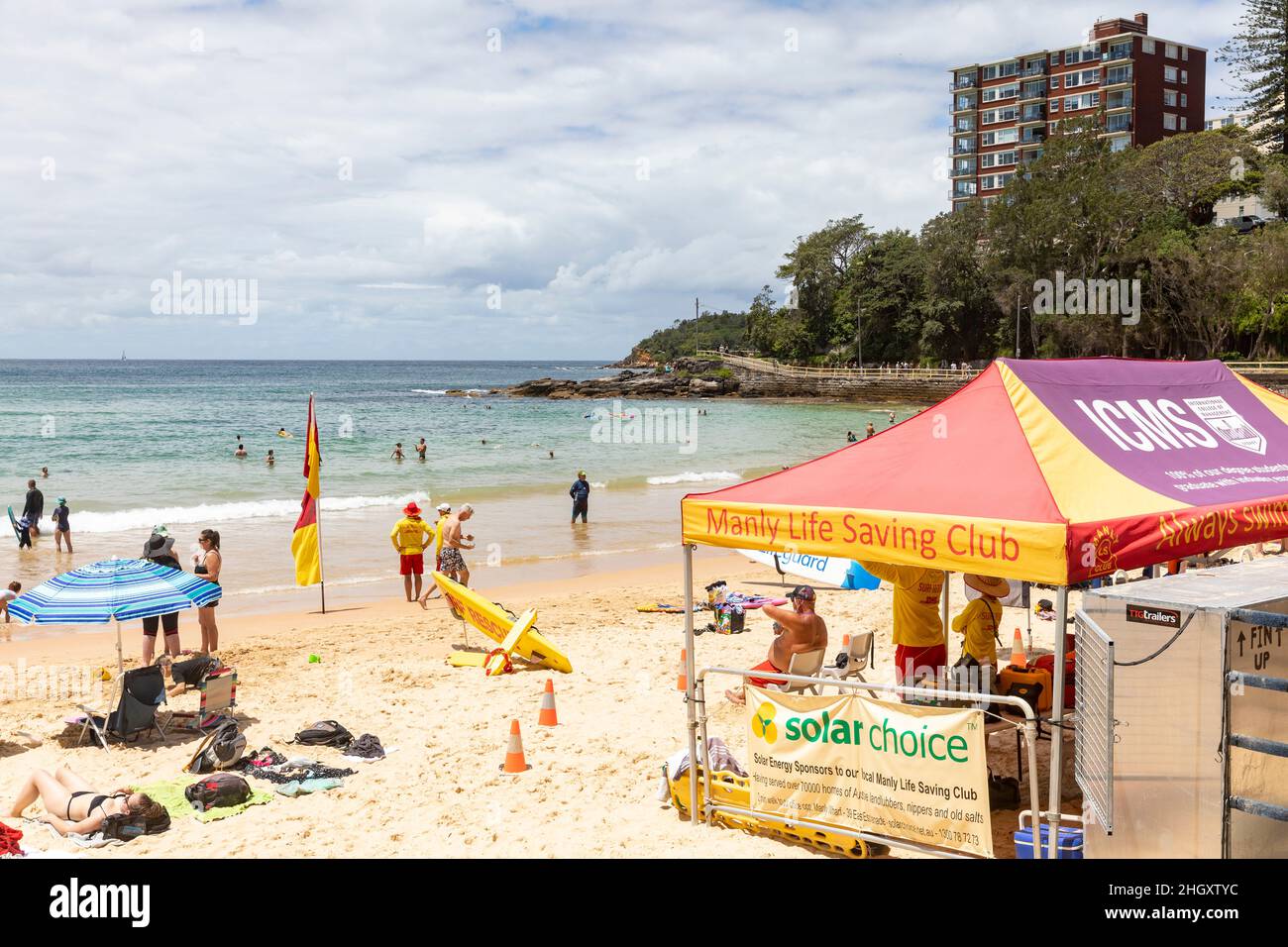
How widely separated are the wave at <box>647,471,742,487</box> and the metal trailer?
98.8 ft

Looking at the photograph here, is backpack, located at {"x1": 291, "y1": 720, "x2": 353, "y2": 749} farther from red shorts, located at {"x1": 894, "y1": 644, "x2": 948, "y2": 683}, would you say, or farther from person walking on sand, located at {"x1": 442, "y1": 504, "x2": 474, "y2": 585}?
person walking on sand, located at {"x1": 442, "y1": 504, "x2": 474, "y2": 585}

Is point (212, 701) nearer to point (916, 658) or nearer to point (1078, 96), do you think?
point (916, 658)

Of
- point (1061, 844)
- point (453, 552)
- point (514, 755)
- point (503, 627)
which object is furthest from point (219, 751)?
point (453, 552)

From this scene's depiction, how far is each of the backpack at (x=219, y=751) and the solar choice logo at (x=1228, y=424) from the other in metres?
7.75

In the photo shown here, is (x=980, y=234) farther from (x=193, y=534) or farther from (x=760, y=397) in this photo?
(x=193, y=534)

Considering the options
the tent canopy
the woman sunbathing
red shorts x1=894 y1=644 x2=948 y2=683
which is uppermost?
the tent canopy

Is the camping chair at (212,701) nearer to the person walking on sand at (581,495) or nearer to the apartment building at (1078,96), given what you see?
the person walking on sand at (581,495)

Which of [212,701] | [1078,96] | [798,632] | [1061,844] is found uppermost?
[1078,96]

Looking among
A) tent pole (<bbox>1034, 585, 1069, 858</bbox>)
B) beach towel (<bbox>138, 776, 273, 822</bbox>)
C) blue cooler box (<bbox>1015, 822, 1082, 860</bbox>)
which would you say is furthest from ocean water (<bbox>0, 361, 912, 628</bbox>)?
tent pole (<bbox>1034, 585, 1069, 858</bbox>)

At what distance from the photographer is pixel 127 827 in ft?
22.6

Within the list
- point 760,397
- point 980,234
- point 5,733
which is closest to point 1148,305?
point 980,234

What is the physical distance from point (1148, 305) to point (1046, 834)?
66961 mm

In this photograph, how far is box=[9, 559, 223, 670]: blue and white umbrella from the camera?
833cm

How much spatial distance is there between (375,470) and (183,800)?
106 ft
